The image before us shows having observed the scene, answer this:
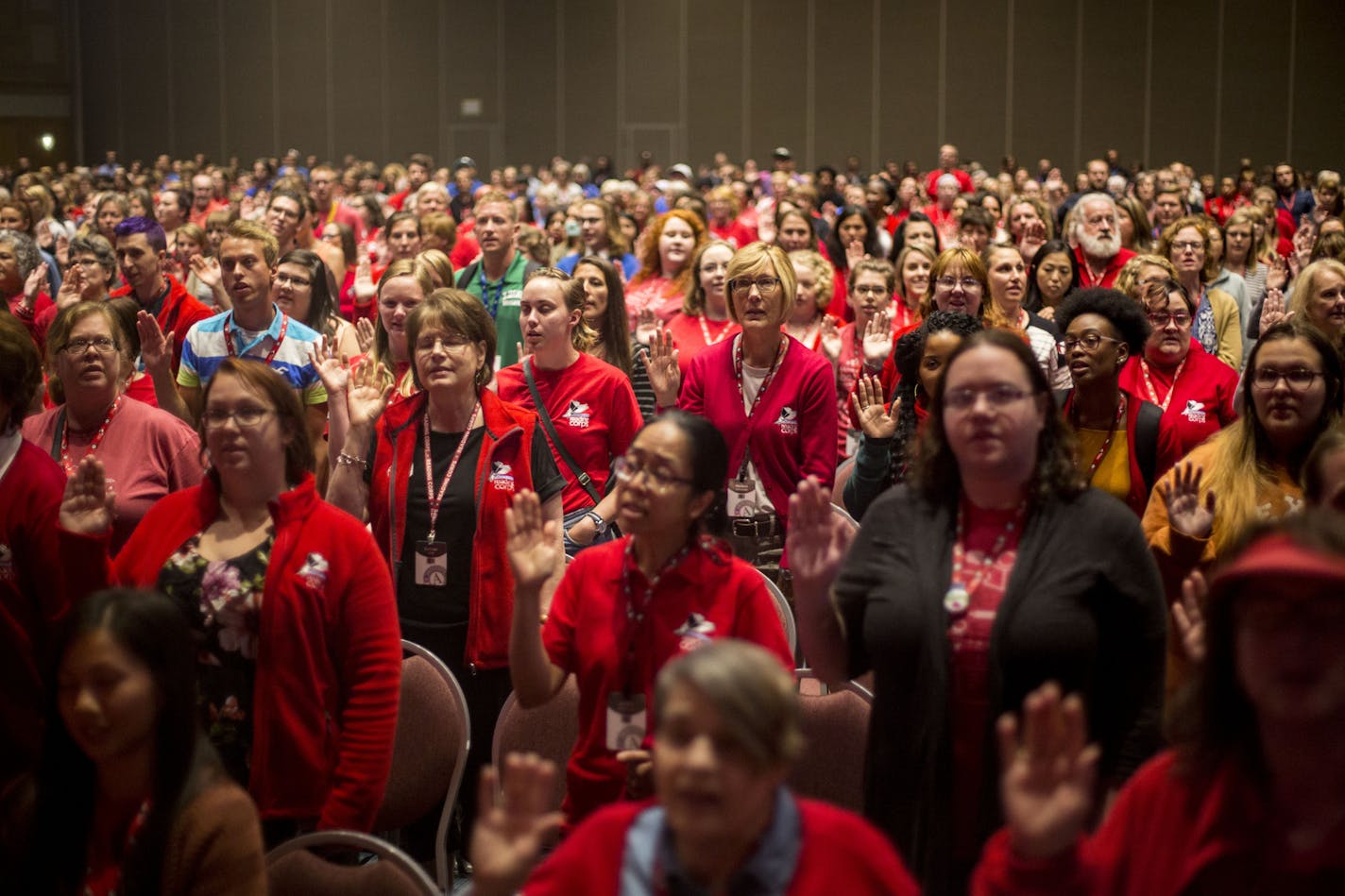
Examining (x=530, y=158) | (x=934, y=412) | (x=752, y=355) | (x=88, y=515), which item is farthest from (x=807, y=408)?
(x=530, y=158)

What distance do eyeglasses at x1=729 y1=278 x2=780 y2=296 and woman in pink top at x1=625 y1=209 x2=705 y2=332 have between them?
2.52 m

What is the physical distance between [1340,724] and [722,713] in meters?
0.80

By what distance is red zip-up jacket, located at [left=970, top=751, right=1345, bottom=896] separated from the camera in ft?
6.12

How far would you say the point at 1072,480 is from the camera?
8.88ft

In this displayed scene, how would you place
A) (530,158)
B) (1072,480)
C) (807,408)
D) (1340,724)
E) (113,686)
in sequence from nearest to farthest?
(1340,724), (113,686), (1072,480), (807,408), (530,158)

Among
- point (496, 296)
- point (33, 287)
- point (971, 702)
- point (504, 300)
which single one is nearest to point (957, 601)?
point (971, 702)

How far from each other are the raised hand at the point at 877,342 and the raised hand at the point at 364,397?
2001 millimetres

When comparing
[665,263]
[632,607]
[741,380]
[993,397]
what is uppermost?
[665,263]

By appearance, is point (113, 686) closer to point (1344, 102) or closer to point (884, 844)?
point (884, 844)

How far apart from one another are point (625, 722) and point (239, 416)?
1.06 meters

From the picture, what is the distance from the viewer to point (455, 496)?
3990 millimetres

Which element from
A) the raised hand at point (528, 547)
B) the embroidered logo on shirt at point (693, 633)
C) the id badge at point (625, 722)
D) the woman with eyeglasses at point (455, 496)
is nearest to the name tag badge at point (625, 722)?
the id badge at point (625, 722)

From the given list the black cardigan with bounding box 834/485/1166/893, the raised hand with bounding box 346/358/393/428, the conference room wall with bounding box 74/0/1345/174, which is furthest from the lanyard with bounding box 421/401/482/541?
the conference room wall with bounding box 74/0/1345/174

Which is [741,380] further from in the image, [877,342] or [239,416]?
[239,416]
